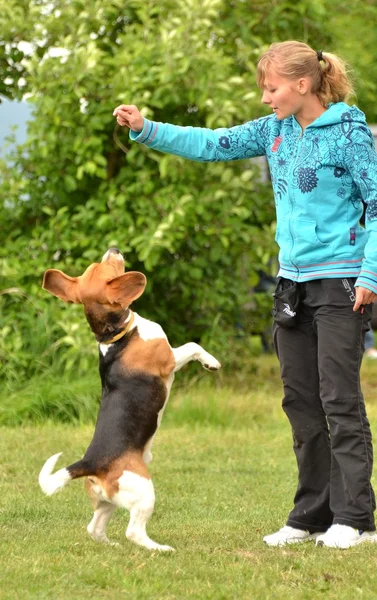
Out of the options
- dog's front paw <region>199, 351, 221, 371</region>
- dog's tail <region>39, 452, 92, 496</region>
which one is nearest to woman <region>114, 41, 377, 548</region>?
dog's front paw <region>199, 351, 221, 371</region>

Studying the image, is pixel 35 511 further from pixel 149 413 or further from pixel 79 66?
pixel 79 66

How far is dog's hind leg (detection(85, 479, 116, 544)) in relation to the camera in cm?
468

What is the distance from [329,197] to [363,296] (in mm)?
485

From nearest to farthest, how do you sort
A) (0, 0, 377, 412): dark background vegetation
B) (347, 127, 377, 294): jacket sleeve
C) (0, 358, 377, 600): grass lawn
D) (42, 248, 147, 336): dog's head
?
(0, 358, 377, 600): grass lawn → (347, 127, 377, 294): jacket sleeve → (42, 248, 147, 336): dog's head → (0, 0, 377, 412): dark background vegetation

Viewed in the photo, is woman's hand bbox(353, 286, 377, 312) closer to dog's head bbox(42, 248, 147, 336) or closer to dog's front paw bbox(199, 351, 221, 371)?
dog's front paw bbox(199, 351, 221, 371)

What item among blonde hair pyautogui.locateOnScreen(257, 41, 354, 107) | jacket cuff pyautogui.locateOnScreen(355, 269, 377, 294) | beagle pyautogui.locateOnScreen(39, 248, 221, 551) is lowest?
beagle pyautogui.locateOnScreen(39, 248, 221, 551)

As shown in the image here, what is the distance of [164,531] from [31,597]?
4.59 ft

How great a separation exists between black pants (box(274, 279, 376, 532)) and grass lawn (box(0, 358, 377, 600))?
274mm

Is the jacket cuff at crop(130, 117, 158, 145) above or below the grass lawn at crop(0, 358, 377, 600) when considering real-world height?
above

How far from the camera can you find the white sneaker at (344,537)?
479cm

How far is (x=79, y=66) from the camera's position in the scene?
8.74 m

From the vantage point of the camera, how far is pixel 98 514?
4.76 m

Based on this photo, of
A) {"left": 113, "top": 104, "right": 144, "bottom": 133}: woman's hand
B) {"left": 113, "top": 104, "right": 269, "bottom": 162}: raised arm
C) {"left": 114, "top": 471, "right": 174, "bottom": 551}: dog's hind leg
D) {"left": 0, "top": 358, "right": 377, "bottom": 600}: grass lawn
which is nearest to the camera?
{"left": 0, "top": 358, "right": 377, "bottom": 600}: grass lawn

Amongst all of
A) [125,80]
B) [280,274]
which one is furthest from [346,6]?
[280,274]
